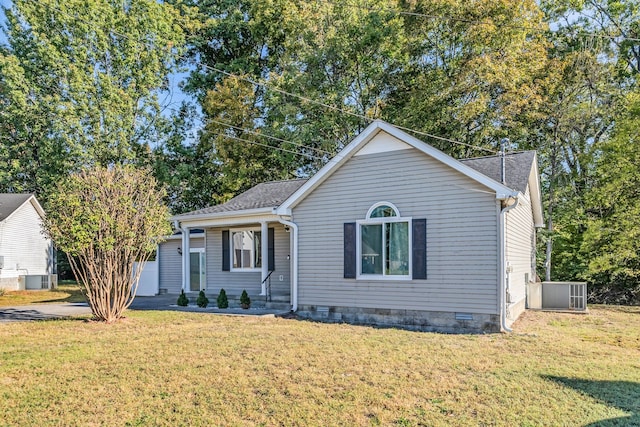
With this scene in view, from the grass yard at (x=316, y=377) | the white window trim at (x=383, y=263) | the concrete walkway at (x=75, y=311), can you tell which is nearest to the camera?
the grass yard at (x=316, y=377)

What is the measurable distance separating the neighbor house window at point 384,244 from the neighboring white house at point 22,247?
62.9 feet

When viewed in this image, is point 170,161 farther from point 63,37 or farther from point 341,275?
point 341,275

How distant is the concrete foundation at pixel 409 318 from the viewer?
9.21m

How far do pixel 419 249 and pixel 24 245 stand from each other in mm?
24107

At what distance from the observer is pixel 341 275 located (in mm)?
11031

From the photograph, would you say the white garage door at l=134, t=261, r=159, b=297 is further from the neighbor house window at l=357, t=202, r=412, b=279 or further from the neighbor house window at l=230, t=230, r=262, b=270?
the neighbor house window at l=357, t=202, r=412, b=279

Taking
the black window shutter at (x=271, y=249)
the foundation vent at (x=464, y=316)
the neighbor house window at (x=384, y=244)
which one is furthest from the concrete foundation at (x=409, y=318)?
the black window shutter at (x=271, y=249)

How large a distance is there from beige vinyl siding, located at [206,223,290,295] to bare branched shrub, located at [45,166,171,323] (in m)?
3.62

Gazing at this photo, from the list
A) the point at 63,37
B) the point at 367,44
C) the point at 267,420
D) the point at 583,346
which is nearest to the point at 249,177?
the point at 367,44

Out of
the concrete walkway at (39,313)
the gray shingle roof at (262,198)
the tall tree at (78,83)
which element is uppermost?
the tall tree at (78,83)

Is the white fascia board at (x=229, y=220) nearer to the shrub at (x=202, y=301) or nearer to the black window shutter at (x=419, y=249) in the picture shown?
the shrub at (x=202, y=301)

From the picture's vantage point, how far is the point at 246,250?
14.6 metres

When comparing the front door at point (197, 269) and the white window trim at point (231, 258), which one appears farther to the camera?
the front door at point (197, 269)

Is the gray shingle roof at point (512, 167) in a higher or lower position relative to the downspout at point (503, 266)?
higher
